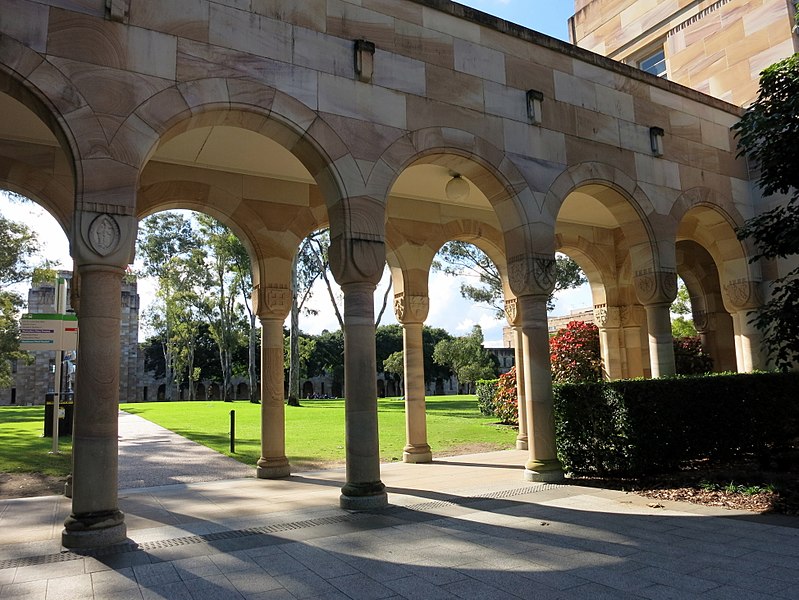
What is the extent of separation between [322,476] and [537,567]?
5.94 meters

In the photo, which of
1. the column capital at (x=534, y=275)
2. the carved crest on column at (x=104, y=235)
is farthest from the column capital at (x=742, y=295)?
the carved crest on column at (x=104, y=235)

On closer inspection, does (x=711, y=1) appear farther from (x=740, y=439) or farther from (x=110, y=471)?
(x=110, y=471)

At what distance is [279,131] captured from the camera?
6.90 metres

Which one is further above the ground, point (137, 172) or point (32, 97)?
point (32, 97)

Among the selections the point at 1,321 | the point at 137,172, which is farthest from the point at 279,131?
the point at 1,321

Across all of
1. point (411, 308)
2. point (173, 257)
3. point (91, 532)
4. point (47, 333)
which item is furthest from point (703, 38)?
point (173, 257)

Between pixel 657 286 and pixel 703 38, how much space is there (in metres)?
8.59

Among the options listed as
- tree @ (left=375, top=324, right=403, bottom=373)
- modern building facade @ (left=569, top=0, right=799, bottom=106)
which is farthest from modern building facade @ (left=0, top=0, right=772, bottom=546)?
tree @ (left=375, top=324, right=403, bottom=373)

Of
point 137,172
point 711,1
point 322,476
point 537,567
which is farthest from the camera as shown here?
point 711,1

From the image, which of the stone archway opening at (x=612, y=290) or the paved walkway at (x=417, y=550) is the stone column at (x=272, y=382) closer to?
the paved walkway at (x=417, y=550)

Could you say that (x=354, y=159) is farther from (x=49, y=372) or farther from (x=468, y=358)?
(x=49, y=372)

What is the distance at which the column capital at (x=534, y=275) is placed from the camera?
836cm

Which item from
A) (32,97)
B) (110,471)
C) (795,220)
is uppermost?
(32,97)

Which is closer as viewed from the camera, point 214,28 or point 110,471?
point 110,471
